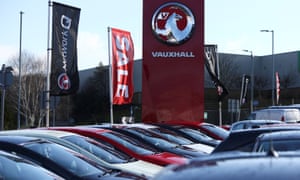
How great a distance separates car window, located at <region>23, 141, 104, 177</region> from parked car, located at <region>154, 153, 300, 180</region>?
4564 millimetres

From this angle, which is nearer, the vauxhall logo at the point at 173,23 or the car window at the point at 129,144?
the car window at the point at 129,144

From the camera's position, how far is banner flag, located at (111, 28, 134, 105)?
22969mm

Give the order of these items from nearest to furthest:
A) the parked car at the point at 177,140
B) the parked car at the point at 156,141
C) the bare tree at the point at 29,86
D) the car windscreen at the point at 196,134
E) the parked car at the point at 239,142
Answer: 1. the parked car at the point at 239,142
2. the parked car at the point at 156,141
3. the parked car at the point at 177,140
4. the car windscreen at the point at 196,134
5. the bare tree at the point at 29,86

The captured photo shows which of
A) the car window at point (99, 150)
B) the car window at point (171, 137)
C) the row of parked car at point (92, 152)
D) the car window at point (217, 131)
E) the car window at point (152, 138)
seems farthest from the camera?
the car window at point (217, 131)

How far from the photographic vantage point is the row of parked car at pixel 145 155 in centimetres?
359

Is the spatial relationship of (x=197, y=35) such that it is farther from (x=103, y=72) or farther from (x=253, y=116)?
(x=103, y=72)

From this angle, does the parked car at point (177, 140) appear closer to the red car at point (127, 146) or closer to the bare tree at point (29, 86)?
the red car at point (127, 146)

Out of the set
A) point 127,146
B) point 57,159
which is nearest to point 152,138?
point 127,146

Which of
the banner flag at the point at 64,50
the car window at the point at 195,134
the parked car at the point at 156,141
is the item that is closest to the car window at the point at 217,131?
the car window at the point at 195,134

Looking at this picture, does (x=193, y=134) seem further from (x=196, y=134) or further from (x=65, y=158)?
(x=65, y=158)

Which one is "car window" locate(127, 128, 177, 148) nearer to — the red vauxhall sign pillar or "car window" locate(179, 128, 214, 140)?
"car window" locate(179, 128, 214, 140)

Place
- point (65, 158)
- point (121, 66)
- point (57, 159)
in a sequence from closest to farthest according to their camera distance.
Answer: point (57, 159) < point (65, 158) < point (121, 66)

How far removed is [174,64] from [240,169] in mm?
19878

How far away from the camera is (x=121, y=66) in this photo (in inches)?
912
